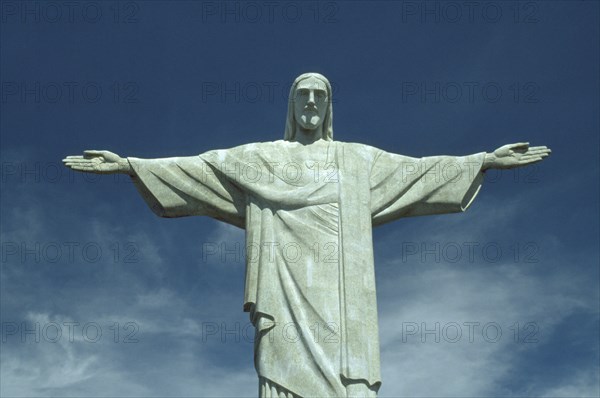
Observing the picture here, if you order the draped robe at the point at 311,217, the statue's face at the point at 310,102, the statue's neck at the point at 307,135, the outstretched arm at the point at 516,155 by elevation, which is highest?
the statue's face at the point at 310,102

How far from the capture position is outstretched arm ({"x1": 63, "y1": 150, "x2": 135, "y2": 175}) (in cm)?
1714

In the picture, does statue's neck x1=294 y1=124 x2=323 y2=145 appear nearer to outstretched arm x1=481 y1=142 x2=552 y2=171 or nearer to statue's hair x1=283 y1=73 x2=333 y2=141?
statue's hair x1=283 y1=73 x2=333 y2=141

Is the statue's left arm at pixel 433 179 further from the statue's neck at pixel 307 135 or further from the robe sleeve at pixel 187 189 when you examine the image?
the robe sleeve at pixel 187 189

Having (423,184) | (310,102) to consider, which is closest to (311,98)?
(310,102)

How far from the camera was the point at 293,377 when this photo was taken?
15.7 meters

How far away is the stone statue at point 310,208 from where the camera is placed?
15945mm

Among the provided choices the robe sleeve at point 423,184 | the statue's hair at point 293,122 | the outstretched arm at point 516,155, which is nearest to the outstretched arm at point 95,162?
the statue's hair at point 293,122

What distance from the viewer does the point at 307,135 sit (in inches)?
716

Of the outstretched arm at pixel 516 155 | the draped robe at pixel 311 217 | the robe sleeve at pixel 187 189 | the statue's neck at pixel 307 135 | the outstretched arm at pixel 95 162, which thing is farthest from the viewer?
the statue's neck at pixel 307 135

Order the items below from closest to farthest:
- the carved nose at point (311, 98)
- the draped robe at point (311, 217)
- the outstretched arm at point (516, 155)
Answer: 1. the draped robe at point (311, 217)
2. the outstretched arm at point (516, 155)
3. the carved nose at point (311, 98)

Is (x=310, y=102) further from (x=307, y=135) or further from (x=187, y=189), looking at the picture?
(x=187, y=189)

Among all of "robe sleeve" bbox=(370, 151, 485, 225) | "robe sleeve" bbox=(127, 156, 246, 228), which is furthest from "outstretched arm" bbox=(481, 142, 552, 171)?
"robe sleeve" bbox=(127, 156, 246, 228)

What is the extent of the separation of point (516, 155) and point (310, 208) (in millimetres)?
3817

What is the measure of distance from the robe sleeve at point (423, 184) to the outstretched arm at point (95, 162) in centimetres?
450
